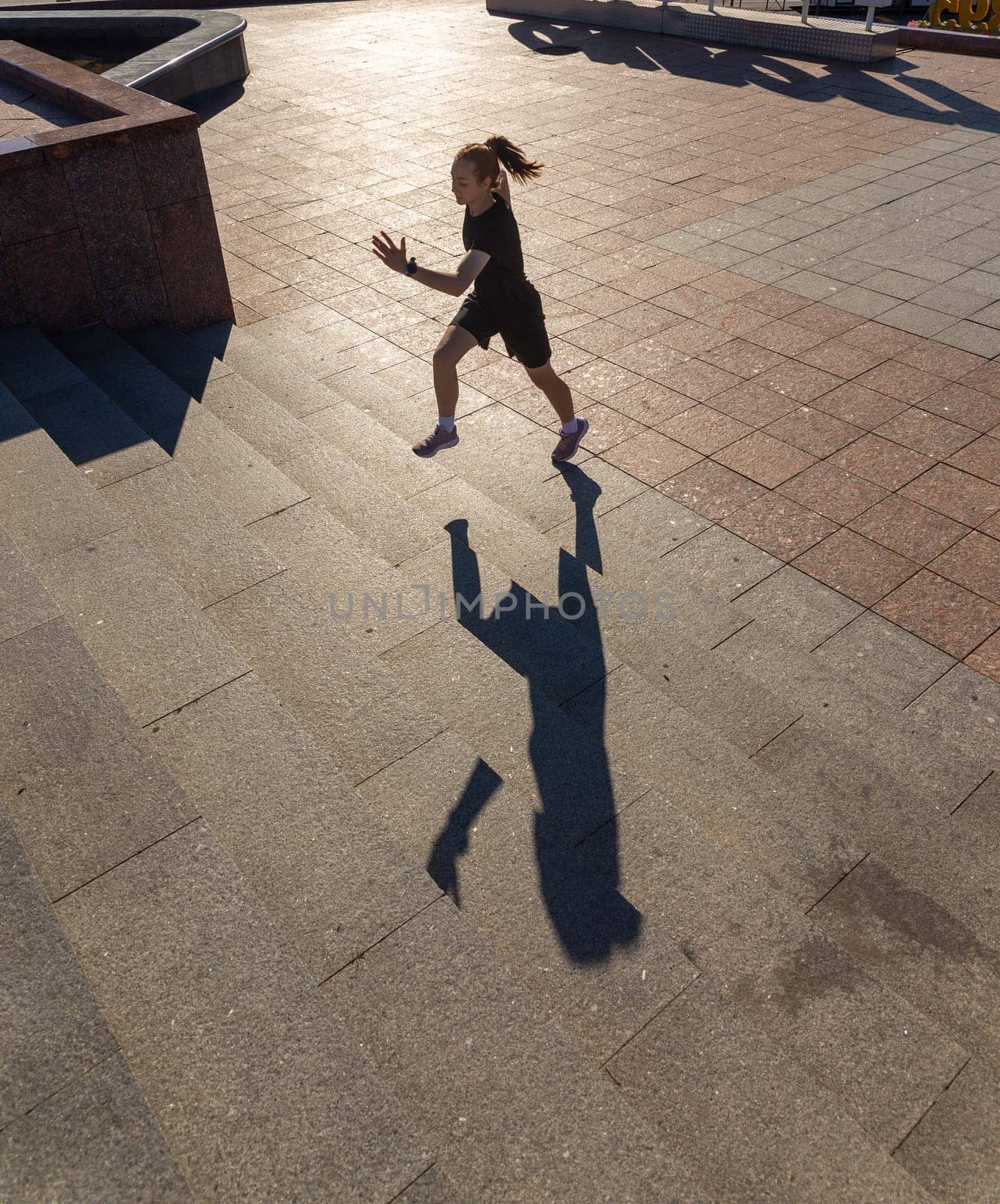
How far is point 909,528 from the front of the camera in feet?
19.1

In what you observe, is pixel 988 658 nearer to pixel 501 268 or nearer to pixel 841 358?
pixel 501 268

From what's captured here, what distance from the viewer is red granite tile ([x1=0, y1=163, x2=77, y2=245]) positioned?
6.43 m

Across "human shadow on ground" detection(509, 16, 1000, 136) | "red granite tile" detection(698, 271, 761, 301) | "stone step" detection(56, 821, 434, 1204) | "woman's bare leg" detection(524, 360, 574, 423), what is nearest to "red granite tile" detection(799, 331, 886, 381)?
"red granite tile" detection(698, 271, 761, 301)

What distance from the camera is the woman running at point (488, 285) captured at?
5.01m

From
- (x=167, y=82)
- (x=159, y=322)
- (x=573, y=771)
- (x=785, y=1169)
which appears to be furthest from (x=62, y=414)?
(x=167, y=82)

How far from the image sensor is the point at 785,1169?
253 cm

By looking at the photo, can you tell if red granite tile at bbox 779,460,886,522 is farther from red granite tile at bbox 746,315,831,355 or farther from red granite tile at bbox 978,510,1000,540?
red granite tile at bbox 746,315,831,355

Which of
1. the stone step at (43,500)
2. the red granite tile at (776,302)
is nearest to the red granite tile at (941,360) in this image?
the red granite tile at (776,302)

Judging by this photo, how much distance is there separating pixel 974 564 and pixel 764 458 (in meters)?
1.49

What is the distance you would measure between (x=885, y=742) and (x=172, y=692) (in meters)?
3.01

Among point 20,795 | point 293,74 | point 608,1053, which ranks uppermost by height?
point 20,795

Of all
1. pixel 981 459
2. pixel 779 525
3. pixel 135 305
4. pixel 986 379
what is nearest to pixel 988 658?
pixel 779 525

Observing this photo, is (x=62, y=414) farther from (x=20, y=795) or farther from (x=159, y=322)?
(x=20, y=795)

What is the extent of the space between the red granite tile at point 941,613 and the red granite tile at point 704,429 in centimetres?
170
